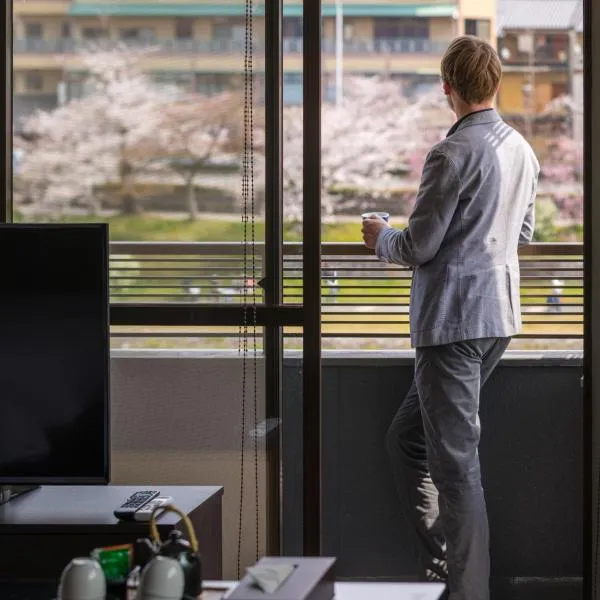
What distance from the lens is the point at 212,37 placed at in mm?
3023

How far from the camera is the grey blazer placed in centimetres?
274

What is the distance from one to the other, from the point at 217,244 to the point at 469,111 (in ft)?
2.52

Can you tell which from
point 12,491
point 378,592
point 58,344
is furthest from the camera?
point 12,491

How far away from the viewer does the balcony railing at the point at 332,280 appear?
9.91 feet

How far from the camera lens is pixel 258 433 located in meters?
3.04

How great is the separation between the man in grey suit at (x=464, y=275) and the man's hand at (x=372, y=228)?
0.05m

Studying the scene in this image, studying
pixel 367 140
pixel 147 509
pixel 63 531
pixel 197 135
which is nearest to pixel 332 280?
pixel 367 140

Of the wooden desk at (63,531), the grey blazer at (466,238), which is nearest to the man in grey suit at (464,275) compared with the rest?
the grey blazer at (466,238)

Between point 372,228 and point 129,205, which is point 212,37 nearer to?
point 129,205

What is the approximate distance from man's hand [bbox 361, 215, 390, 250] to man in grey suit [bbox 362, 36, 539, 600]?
0.16 feet

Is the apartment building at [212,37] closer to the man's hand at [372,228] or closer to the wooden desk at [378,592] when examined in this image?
the man's hand at [372,228]

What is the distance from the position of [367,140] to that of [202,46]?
20.6 inches

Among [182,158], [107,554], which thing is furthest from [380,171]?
[107,554]

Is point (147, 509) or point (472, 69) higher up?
point (472, 69)
